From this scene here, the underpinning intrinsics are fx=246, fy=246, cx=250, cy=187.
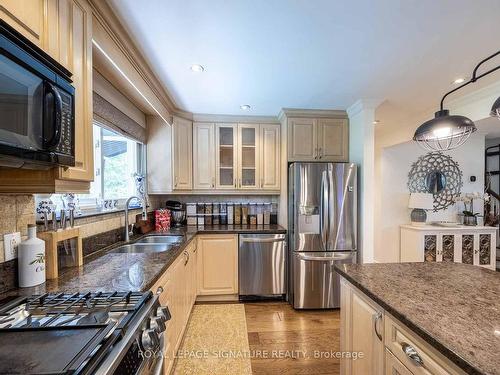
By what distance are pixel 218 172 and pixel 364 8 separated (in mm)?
2317

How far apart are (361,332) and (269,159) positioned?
2326 millimetres

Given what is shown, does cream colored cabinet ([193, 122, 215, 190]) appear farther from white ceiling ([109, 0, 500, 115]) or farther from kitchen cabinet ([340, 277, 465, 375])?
kitchen cabinet ([340, 277, 465, 375])

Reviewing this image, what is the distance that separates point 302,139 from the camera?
3.06 meters

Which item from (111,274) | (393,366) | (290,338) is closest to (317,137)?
(290,338)

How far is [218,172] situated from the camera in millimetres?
3268

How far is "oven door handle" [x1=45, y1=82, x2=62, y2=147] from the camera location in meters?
0.89

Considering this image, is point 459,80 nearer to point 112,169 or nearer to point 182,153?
point 182,153

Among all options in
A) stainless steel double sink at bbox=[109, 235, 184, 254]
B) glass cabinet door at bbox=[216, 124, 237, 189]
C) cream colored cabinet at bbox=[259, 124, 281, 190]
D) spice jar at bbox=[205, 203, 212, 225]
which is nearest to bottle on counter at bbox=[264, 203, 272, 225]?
cream colored cabinet at bbox=[259, 124, 281, 190]

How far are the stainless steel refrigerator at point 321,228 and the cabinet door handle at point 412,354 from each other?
1809 mm

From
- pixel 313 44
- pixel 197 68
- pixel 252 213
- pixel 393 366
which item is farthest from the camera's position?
pixel 252 213

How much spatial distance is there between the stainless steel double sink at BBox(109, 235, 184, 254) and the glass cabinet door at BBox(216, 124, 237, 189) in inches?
38.8

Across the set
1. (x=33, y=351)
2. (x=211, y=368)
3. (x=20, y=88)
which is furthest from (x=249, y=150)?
(x=33, y=351)

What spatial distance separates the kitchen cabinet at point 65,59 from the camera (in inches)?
35.4

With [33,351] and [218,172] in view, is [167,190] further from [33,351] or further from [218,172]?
[33,351]
